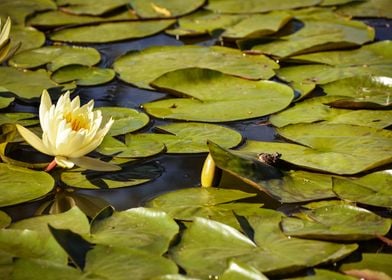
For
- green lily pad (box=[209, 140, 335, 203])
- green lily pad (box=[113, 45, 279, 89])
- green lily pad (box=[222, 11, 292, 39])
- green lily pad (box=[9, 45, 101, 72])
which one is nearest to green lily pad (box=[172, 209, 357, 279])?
green lily pad (box=[209, 140, 335, 203])

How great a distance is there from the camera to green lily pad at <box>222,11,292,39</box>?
3.15 meters

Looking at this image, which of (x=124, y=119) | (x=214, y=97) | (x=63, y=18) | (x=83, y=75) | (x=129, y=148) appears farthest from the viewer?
(x=63, y=18)

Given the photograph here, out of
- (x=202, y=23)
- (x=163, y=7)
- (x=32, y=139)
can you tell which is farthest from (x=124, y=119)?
(x=163, y=7)

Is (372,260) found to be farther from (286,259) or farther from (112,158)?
(112,158)

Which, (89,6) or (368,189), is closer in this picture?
(368,189)

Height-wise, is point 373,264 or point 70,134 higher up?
point 70,134

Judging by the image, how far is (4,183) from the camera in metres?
2.06

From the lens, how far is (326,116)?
8.21 ft

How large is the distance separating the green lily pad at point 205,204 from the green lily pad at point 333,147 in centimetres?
22

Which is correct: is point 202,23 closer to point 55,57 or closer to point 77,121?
point 55,57

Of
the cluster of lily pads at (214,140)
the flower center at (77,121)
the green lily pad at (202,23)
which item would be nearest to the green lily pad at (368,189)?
the cluster of lily pads at (214,140)

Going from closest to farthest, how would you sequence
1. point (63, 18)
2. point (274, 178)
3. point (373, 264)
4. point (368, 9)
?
point (373, 264) → point (274, 178) → point (63, 18) → point (368, 9)

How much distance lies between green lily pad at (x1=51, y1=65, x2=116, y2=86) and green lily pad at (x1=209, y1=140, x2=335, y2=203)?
82 cm

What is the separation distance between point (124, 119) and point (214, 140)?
307mm
